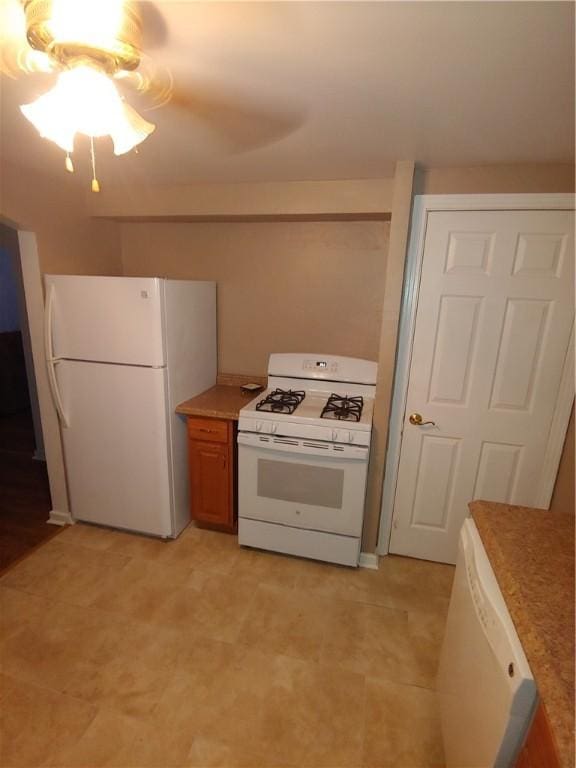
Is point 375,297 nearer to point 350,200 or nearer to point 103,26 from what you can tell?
point 350,200

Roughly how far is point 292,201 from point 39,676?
2705 millimetres

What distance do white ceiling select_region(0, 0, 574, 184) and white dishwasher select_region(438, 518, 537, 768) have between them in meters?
1.46

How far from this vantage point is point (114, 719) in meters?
1.49

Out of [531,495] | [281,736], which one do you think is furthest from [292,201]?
[281,736]

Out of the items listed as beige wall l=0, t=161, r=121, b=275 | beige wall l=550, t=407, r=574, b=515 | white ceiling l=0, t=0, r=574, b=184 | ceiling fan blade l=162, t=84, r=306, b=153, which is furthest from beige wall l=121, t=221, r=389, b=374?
beige wall l=550, t=407, r=574, b=515

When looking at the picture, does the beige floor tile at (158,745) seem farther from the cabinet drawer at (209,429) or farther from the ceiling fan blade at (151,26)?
the ceiling fan blade at (151,26)

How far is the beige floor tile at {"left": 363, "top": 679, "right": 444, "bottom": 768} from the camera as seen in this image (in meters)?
1.40

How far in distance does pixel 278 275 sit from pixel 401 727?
2.53 meters

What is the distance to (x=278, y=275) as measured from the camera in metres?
2.68

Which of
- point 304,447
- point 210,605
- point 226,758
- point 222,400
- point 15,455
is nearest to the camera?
point 226,758

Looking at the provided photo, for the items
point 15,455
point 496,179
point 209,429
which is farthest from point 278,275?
point 15,455

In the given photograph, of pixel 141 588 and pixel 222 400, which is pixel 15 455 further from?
pixel 222 400

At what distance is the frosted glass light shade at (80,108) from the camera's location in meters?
0.92

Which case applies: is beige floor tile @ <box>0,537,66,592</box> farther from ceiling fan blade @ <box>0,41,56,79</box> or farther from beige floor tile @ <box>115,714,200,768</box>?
ceiling fan blade @ <box>0,41,56,79</box>
